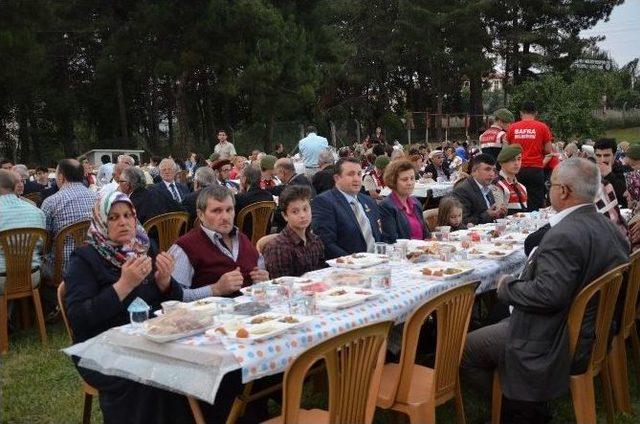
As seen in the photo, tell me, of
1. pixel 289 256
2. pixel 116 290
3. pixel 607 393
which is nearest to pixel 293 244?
pixel 289 256

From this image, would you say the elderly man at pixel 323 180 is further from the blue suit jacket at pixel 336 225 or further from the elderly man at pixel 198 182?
the blue suit jacket at pixel 336 225

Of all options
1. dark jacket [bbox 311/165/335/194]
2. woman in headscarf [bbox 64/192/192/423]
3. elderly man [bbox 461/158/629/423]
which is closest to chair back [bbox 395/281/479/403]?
elderly man [bbox 461/158/629/423]

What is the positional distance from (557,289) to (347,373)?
116 centimetres

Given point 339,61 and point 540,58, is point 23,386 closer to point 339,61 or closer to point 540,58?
point 339,61

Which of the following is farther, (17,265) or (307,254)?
(17,265)

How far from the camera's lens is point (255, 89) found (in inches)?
973

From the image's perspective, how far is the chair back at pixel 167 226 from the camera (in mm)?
6265

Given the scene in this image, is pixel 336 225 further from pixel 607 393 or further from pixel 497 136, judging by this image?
pixel 497 136

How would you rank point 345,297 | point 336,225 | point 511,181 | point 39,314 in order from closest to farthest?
point 345,297, point 336,225, point 39,314, point 511,181

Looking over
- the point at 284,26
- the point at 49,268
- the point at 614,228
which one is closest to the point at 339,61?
the point at 284,26

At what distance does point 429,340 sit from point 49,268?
3473mm

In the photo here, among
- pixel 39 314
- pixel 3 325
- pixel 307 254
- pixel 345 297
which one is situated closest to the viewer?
pixel 345 297

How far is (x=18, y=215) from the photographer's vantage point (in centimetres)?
549

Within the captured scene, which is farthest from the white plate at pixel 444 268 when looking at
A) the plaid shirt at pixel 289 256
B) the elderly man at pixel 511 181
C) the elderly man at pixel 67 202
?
the elderly man at pixel 67 202
